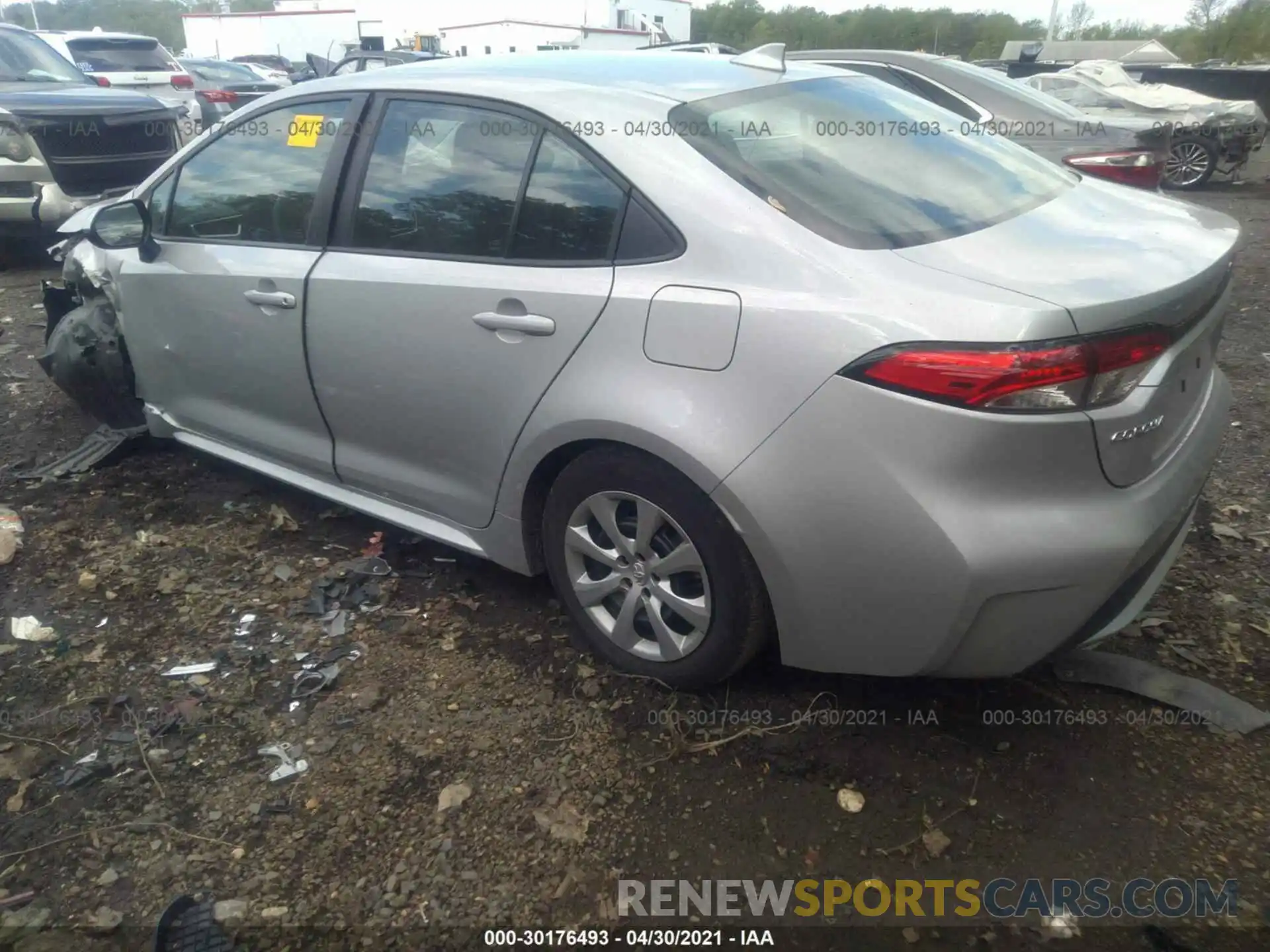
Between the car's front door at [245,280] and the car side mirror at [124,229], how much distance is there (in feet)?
0.15

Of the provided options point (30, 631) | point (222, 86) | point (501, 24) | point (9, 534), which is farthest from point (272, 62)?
point (30, 631)

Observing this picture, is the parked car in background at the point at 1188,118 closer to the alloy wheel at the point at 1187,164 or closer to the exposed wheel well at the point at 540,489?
the alloy wheel at the point at 1187,164

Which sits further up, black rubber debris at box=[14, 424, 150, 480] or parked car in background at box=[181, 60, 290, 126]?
parked car in background at box=[181, 60, 290, 126]

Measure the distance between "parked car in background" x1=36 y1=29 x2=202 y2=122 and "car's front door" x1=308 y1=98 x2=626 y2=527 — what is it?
1265 cm

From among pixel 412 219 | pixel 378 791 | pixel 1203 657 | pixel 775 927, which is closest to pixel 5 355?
pixel 412 219

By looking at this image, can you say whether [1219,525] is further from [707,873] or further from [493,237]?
[493,237]

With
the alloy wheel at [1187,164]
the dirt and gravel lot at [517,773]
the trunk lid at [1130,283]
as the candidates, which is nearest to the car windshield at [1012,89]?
the dirt and gravel lot at [517,773]

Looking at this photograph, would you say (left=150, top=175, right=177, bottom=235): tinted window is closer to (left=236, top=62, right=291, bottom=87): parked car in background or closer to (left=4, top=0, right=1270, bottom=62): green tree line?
(left=236, top=62, right=291, bottom=87): parked car in background

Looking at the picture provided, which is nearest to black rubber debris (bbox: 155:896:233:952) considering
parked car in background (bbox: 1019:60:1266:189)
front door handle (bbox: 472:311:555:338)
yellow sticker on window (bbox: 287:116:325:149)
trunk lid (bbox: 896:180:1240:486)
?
front door handle (bbox: 472:311:555:338)

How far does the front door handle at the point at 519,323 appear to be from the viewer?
7.98 ft

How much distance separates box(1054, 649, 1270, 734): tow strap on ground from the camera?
241 centimetres

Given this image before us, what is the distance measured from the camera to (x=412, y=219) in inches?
111

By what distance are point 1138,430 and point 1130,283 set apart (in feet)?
1.08

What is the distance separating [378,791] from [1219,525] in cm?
306
